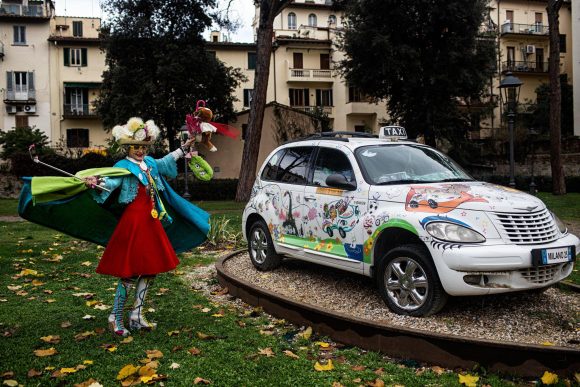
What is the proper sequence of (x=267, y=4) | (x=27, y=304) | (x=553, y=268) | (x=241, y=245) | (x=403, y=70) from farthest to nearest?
(x=403, y=70) → (x=267, y=4) → (x=241, y=245) → (x=27, y=304) → (x=553, y=268)

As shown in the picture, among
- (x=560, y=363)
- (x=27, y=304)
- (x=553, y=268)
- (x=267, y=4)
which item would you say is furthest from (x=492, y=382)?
(x=267, y=4)

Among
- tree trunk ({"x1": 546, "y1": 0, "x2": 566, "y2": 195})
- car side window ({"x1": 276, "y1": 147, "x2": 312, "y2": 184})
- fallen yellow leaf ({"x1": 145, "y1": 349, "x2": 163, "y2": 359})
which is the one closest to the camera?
fallen yellow leaf ({"x1": 145, "y1": 349, "x2": 163, "y2": 359})

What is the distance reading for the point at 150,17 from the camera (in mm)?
36188

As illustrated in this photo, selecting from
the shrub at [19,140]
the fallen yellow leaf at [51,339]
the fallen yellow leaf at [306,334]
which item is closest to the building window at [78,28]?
the shrub at [19,140]

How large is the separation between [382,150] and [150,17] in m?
32.8

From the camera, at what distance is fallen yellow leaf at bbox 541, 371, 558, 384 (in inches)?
158

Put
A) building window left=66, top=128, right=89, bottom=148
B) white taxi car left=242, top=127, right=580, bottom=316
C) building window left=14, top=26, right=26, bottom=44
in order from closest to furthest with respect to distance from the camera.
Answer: white taxi car left=242, top=127, right=580, bottom=316 → building window left=14, top=26, right=26, bottom=44 → building window left=66, top=128, right=89, bottom=148

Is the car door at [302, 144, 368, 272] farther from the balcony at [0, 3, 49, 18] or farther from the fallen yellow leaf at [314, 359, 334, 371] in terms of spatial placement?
the balcony at [0, 3, 49, 18]

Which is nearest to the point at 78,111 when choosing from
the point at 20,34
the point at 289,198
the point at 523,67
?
the point at 20,34

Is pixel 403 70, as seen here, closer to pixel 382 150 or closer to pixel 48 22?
pixel 382 150

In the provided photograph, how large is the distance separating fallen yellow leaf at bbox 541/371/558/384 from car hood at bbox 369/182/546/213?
161 centimetres

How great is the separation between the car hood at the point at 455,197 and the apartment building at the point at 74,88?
44.6 meters

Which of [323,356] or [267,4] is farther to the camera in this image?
[267,4]

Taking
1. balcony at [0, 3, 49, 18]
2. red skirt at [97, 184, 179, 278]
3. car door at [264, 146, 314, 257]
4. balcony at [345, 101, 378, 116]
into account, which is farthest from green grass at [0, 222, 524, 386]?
balcony at [0, 3, 49, 18]
